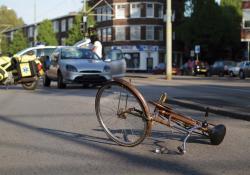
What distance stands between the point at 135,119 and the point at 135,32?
75.9m

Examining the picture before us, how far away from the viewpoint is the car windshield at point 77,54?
2112 centimetres

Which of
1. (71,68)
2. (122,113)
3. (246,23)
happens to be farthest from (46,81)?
(246,23)

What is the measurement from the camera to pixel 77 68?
19922 mm

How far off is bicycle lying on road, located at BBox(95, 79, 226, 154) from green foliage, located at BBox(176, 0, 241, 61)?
63.3 m

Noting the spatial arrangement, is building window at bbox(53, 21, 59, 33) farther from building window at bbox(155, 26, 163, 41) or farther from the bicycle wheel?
the bicycle wheel

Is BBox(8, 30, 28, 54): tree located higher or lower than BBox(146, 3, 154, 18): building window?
lower

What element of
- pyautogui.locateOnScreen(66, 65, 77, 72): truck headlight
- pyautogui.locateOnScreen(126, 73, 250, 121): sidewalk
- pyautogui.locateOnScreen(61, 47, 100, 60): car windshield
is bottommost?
pyautogui.locateOnScreen(126, 73, 250, 121): sidewalk

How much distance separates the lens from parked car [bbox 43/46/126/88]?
1992cm

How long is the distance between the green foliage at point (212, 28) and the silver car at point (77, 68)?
1990 inches

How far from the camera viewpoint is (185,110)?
12219 millimetres

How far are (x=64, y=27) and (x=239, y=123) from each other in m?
94.8

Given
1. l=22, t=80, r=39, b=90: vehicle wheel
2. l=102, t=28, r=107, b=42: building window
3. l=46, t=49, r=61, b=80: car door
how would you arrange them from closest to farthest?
l=22, t=80, r=39, b=90: vehicle wheel < l=46, t=49, r=61, b=80: car door < l=102, t=28, r=107, b=42: building window

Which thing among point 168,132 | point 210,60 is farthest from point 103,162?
point 210,60

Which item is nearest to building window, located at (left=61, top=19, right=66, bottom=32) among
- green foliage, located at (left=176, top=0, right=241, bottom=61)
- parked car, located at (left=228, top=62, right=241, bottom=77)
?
green foliage, located at (left=176, top=0, right=241, bottom=61)
